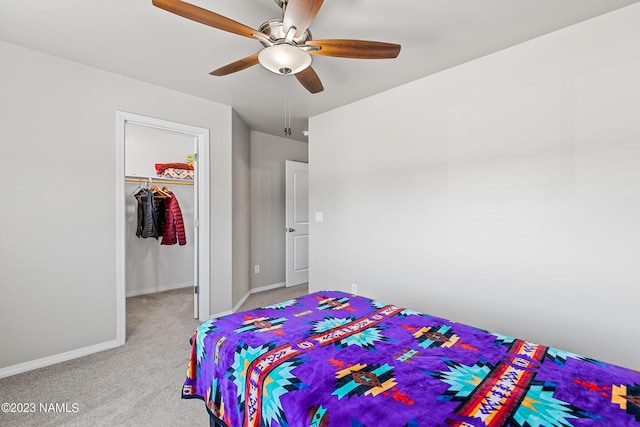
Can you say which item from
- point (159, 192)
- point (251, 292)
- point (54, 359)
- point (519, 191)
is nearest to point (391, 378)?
point (519, 191)

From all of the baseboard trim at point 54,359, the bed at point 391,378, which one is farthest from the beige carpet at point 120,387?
the bed at point 391,378

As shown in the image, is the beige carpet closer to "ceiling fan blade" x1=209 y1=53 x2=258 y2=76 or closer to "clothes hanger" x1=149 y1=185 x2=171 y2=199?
"clothes hanger" x1=149 y1=185 x2=171 y2=199

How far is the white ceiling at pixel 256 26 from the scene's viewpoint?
1.79 m

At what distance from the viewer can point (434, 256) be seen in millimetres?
2654

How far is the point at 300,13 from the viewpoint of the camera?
136cm

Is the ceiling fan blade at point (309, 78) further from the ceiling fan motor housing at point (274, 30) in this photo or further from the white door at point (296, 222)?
the white door at point (296, 222)

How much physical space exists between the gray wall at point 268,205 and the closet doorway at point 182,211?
0.93 m

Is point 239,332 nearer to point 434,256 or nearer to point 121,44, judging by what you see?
point 434,256

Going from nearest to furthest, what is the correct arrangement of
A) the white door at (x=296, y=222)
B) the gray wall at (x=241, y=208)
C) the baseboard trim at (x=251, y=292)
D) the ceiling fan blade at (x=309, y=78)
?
the ceiling fan blade at (x=309, y=78)
the baseboard trim at (x=251, y=292)
the gray wall at (x=241, y=208)
the white door at (x=296, y=222)

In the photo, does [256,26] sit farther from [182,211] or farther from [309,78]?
[182,211]

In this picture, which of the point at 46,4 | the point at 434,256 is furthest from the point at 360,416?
the point at 46,4

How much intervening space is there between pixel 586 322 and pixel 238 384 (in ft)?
7.06

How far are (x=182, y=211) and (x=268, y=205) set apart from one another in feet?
4.41

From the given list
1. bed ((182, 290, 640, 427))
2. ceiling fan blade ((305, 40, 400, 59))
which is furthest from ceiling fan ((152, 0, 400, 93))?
bed ((182, 290, 640, 427))
